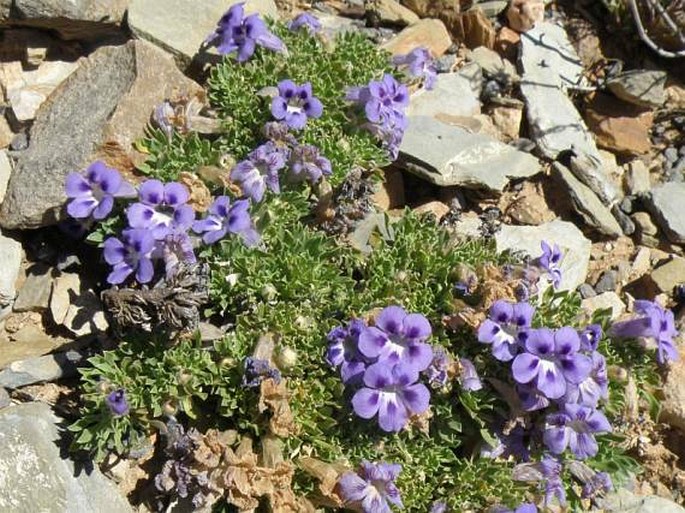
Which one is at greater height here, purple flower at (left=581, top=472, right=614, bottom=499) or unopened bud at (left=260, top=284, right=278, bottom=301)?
unopened bud at (left=260, top=284, right=278, bottom=301)

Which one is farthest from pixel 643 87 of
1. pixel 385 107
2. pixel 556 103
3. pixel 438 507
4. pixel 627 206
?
pixel 438 507

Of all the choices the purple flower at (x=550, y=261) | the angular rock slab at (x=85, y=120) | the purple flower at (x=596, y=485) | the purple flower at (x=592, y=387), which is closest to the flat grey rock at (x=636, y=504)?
the purple flower at (x=596, y=485)

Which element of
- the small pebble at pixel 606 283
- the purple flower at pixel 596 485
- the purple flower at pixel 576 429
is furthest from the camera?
the small pebble at pixel 606 283

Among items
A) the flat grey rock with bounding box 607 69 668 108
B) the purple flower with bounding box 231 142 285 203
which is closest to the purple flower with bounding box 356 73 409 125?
the purple flower with bounding box 231 142 285 203

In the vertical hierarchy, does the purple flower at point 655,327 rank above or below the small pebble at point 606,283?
above

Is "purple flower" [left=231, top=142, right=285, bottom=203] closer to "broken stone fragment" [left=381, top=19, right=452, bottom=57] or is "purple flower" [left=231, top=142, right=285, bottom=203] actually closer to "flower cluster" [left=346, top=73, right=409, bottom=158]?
"flower cluster" [left=346, top=73, right=409, bottom=158]

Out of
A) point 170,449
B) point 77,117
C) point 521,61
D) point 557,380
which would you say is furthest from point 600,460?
point 77,117

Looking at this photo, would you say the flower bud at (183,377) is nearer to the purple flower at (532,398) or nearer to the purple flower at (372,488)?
the purple flower at (372,488)

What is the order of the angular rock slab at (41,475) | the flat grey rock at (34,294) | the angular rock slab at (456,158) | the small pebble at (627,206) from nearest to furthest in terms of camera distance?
the angular rock slab at (41,475), the flat grey rock at (34,294), the angular rock slab at (456,158), the small pebble at (627,206)
